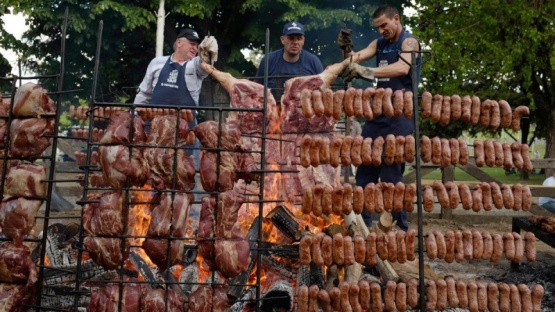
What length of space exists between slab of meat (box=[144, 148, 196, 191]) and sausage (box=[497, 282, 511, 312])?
268 cm

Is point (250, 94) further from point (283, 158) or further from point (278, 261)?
point (278, 261)

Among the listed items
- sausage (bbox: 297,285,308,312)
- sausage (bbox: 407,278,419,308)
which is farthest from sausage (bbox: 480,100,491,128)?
sausage (bbox: 297,285,308,312)

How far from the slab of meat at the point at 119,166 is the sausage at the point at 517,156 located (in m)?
3.11

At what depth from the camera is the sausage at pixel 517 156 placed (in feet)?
15.2

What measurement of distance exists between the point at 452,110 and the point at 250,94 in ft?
10.3

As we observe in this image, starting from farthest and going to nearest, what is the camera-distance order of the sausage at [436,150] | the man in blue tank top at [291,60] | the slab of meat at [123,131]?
the man in blue tank top at [291,60]
the sausage at [436,150]
the slab of meat at [123,131]

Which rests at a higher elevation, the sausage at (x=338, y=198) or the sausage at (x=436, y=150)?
the sausage at (x=436, y=150)

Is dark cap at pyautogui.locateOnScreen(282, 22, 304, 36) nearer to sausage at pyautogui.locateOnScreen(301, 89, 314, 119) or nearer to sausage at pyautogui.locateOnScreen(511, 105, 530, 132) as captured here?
sausage at pyautogui.locateOnScreen(301, 89, 314, 119)

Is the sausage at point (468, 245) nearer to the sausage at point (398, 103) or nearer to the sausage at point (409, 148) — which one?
the sausage at point (409, 148)

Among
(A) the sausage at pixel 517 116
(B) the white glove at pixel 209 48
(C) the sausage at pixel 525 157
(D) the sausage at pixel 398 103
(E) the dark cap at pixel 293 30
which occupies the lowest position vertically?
(C) the sausage at pixel 525 157

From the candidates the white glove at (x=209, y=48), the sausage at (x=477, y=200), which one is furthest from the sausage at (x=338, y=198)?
Answer: the white glove at (x=209, y=48)

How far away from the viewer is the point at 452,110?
15.5 feet

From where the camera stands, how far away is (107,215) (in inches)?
158

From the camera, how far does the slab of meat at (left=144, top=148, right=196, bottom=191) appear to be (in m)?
4.20
